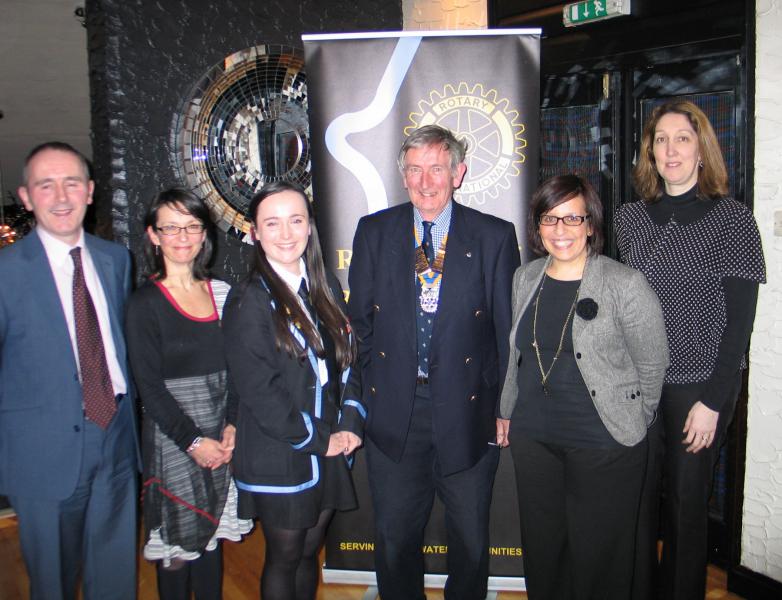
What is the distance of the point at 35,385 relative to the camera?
1737 mm

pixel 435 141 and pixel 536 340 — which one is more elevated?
pixel 435 141

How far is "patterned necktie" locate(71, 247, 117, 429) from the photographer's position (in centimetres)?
180

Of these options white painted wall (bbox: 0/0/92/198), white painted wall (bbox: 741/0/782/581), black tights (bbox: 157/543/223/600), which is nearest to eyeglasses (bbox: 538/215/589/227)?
white painted wall (bbox: 741/0/782/581)

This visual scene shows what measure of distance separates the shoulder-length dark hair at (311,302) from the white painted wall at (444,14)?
201cm

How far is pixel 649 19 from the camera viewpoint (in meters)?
2.67

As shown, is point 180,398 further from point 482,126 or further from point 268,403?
point 482,126

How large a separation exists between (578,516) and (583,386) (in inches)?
15.9

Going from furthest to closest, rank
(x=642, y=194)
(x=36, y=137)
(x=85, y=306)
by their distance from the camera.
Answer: (x=36, y=137), (x=642, y=194), (x=85, y=306)

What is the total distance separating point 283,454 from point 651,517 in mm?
1180

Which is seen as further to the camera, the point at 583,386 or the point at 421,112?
the point at 421,112

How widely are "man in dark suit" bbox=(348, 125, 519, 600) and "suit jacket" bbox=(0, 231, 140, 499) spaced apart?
89 centimetres

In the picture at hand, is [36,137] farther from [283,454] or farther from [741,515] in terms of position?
[741,515]

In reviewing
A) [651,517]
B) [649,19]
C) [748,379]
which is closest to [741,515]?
[748,379]

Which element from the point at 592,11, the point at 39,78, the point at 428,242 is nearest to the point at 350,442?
the point at 428,242
